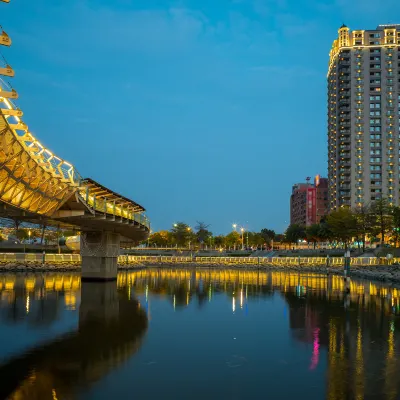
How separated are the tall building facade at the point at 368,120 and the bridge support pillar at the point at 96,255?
4667 inches

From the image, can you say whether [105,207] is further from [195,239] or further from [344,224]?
[195,239]

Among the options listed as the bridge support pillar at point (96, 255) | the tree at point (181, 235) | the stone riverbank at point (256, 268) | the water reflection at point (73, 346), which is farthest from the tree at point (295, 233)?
the water reflection at point (73, 346)

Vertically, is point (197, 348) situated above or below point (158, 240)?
below

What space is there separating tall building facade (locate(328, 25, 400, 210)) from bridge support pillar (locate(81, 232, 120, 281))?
118549 mm

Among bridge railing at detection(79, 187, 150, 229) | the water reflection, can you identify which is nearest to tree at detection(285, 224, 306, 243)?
bridge railing at detection(79, 187, 150, 229)

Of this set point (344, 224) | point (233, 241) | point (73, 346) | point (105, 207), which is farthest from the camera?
point (233, 241)

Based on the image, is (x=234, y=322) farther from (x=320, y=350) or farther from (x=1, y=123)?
(x=1, y=123)

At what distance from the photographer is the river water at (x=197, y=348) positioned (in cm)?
1475

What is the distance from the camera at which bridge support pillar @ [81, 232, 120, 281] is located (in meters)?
50.5

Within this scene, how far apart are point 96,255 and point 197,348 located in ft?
105

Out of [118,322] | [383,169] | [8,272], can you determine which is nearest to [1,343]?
[118,322]

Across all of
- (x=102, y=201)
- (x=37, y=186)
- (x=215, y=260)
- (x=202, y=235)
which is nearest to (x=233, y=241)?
(x=202, y=235)

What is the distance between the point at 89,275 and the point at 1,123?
117ft

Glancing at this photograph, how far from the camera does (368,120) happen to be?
157875 millimetres
